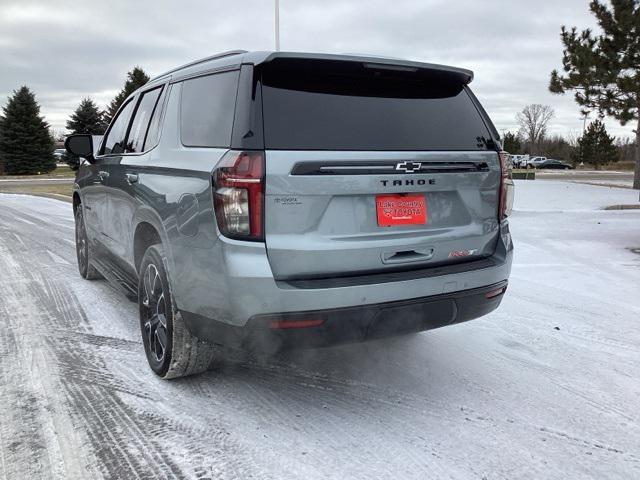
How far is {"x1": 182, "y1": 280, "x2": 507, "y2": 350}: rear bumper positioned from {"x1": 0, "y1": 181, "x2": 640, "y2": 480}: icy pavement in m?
0.50

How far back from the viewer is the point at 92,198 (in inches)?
200

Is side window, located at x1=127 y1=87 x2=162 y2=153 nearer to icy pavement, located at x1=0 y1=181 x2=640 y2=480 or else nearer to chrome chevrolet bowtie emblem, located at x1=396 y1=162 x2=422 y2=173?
icy pavement, located at x1=0 y1=181 x2=640 y2=480

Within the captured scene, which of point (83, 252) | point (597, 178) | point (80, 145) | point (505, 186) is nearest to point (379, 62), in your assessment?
point (505, 186)

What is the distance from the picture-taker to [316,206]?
259cm

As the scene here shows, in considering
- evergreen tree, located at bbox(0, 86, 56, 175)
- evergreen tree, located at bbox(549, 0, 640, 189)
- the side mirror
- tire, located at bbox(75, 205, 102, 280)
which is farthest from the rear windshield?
evergreen tree, located at bbox(0, 86, 56, 175)

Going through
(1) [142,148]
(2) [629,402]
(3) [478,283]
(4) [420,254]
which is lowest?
(2) [629,402]

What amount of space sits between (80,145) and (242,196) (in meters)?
3.31

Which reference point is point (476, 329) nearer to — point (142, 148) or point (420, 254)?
point (420, 254)

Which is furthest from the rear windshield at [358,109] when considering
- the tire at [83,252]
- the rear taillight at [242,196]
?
the tire at [83,252]

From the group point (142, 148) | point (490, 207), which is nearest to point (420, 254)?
point (490, 207)

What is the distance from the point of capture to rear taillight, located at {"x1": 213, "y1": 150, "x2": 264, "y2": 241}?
2.51m

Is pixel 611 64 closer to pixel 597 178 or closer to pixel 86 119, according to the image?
pixel 597 178

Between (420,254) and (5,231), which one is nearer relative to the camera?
(420,254)

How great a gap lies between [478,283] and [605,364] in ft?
4.48
